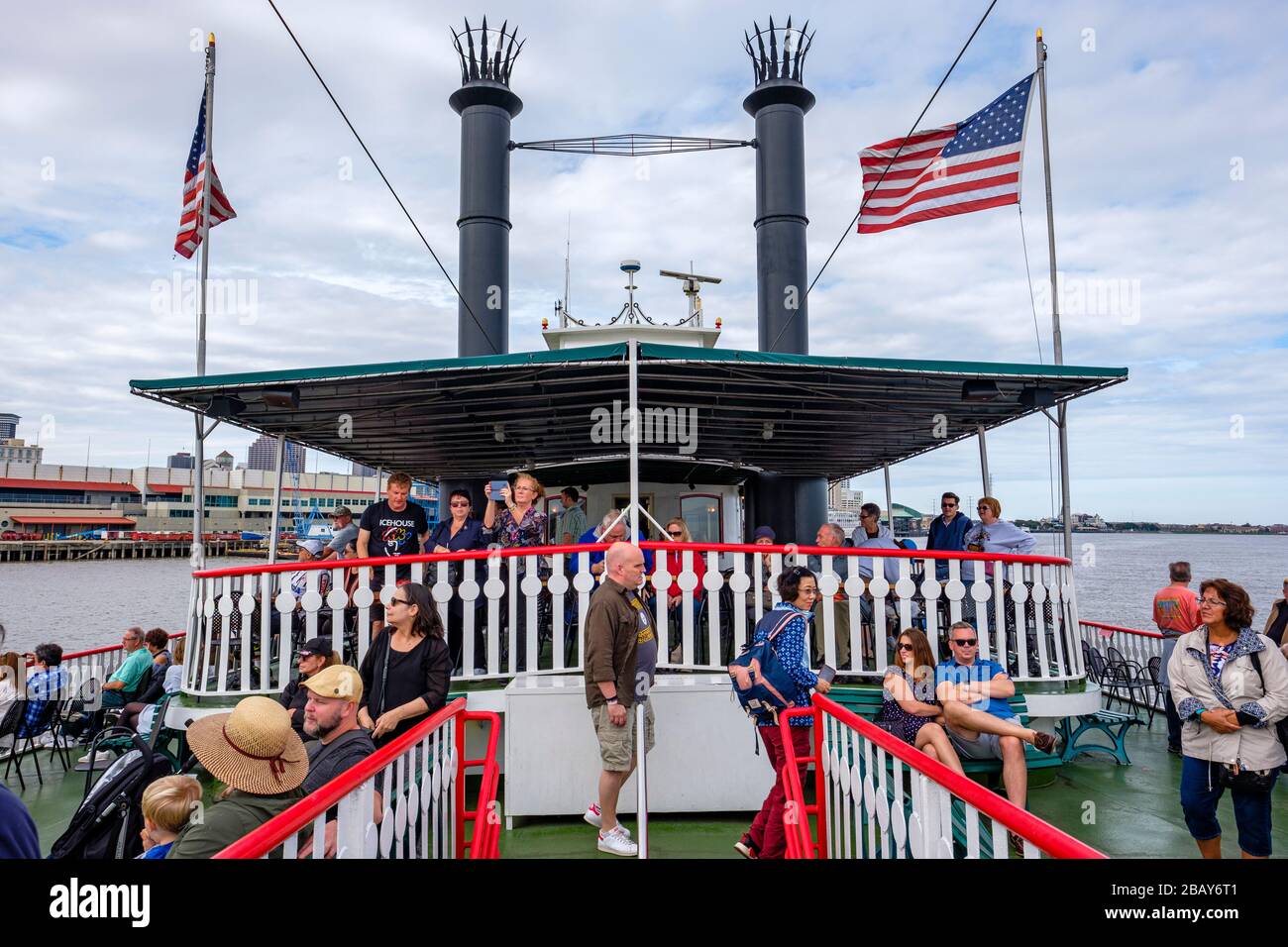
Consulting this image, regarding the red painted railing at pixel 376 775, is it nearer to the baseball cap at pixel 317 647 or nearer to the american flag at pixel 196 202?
the baseball cap at pixel 317 647

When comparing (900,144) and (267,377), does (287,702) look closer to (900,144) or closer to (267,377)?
(267,377)

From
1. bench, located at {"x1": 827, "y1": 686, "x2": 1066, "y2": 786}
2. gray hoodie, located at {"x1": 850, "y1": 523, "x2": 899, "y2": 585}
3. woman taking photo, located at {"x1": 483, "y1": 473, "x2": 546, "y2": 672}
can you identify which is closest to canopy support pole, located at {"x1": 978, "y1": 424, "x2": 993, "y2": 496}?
gray hoodie, located at {"x1": 850, "y1": 523, "x2": 899, "y2": 585}

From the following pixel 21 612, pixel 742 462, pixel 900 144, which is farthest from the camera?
pixel 21 612

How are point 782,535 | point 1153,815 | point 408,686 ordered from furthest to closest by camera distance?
point 782,535 → point 1153,815 → point 408,686

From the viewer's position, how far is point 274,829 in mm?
1930

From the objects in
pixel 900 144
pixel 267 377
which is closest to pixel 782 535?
pixel 900 144

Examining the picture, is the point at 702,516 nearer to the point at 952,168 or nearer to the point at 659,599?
the point at 952,168

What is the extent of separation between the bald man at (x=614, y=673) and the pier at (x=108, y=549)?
78.1 m

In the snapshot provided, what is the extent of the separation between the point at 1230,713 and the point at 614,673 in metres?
3.23

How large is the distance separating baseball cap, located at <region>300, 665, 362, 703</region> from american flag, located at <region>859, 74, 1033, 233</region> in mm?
8113

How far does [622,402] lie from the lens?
885 cm

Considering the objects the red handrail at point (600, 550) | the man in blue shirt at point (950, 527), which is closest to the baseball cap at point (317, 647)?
the red handrail at point (600, 550)

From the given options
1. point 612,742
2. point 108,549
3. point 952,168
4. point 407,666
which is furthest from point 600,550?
point 108,549
